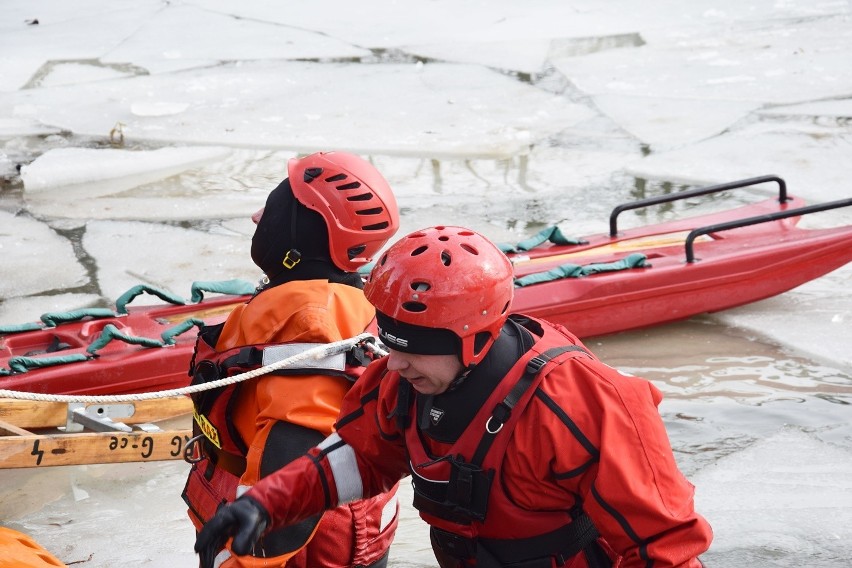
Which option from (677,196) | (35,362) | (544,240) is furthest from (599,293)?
(35,362)

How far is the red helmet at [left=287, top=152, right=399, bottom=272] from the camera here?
2777 mm

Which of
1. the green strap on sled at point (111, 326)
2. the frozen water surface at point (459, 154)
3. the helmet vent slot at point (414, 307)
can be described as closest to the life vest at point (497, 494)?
the helmet vent slot at point (414, 307)

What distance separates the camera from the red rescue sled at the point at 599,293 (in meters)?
4.73

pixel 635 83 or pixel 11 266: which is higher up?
pixel 635 83

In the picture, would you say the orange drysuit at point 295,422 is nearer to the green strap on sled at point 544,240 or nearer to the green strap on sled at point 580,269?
the green strap on sled at point 580,269

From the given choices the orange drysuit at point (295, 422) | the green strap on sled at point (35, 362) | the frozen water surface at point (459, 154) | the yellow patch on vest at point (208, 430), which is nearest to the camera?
the orange drysuit at point (295, 422)

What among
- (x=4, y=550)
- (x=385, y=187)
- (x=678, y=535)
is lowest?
(x=4, y=550)

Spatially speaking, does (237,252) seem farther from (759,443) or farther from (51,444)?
(759,443)

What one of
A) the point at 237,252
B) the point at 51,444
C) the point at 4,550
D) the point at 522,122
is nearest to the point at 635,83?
the point at 522,122

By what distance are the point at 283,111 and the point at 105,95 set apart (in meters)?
1.85

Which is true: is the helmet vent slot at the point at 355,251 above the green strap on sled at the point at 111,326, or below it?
above

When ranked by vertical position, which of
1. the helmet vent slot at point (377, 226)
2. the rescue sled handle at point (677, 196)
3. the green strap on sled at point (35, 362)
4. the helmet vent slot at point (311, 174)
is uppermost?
the helmet vent slot at point (311, 174)

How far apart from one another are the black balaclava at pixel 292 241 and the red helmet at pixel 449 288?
0.59 metres

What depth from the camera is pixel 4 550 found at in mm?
2646
